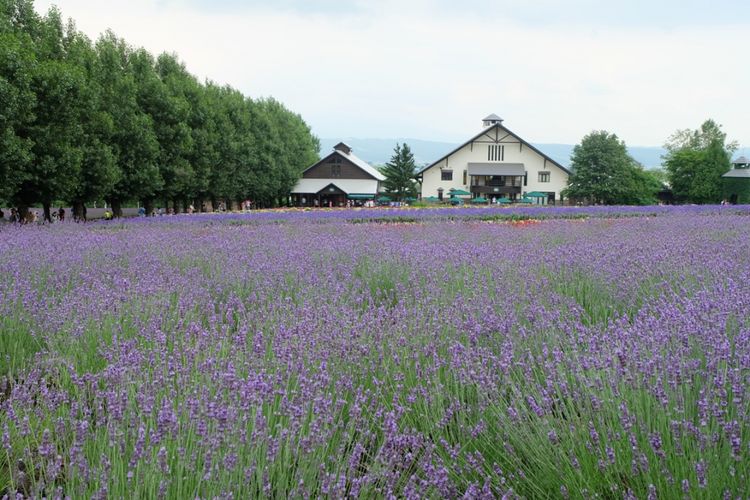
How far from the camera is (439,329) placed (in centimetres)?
378

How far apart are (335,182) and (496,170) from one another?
15.5 meters

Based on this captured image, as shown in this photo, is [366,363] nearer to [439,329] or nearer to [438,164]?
[439,329]

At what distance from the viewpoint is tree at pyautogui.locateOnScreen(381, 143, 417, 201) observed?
56.2 meters

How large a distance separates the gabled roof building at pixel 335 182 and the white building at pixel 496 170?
605 cm

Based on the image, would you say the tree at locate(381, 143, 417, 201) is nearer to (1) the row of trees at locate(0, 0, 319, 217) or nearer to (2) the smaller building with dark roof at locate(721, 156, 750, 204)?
(1) the row of trees at locate(0, 0, 319, 217)

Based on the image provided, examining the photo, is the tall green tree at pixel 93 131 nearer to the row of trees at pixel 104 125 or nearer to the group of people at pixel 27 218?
the row of trees at pixel 104 125

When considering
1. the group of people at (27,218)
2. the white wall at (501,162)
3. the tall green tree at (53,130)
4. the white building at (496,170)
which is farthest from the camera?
the white wall at (501,162)

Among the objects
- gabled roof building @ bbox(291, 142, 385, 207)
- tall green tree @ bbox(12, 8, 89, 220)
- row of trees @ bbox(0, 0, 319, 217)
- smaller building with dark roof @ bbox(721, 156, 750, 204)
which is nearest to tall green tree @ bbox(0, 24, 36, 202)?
row of trees @ bbox(0, 0, 319, 217)

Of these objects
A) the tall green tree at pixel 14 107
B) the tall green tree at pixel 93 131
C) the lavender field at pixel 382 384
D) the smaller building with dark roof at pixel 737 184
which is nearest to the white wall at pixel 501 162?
the smaller building with dark roof at pixel 737 184

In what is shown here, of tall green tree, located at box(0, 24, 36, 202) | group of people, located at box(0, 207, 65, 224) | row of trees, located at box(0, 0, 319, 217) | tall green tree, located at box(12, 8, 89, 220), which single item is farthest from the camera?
group of people, located at box(0, 207, 65, 224)

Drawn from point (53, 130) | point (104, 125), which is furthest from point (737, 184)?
point (53, 130)

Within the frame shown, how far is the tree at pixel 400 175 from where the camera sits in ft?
184

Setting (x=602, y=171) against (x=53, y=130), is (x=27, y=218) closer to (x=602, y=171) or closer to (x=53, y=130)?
(x=53, y=130)

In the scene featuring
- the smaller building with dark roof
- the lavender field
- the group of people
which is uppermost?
the smaller building with dark roof
